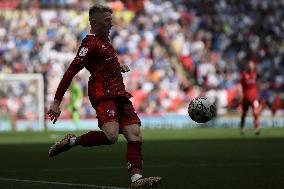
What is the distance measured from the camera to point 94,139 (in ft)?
31.3

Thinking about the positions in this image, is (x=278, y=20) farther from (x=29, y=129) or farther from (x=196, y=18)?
(x=29, y=129)

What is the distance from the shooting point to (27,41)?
1341 inches

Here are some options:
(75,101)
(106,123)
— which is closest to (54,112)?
(106,123)

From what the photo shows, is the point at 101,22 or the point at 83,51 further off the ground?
the point at 101,22

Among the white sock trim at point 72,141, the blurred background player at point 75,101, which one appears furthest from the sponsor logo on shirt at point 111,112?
the blurred background player at point 75,101

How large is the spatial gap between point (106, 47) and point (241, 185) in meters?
2.15

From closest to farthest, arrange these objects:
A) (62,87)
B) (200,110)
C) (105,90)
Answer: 1. (62,87)
2. (105,90)
3. (200,110)

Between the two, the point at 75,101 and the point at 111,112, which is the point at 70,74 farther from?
the point at 75,101

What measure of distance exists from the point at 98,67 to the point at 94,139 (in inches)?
31.0

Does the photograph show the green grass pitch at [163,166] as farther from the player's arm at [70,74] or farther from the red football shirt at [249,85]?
the red football shirt at [249,85]

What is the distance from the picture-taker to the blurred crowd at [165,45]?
33.4m

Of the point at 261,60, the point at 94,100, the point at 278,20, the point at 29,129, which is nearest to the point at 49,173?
the point at 94,100

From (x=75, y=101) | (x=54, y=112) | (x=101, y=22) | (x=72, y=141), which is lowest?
(x=72, y=141)

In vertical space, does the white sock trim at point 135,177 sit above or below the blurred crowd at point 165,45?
below
